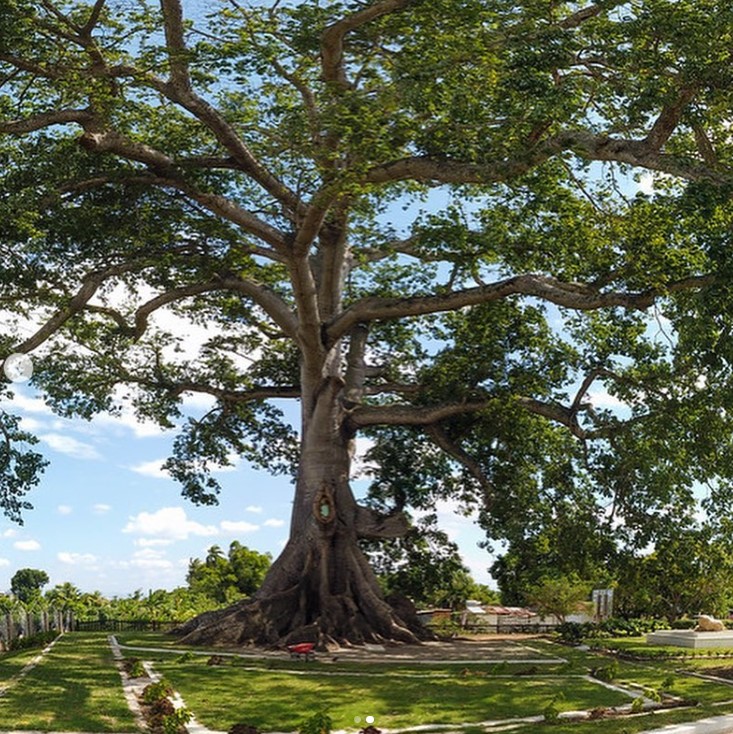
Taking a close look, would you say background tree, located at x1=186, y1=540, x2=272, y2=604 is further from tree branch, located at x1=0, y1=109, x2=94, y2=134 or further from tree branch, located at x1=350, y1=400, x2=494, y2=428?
tree branch, located at x1=0, y1=109, x2=94, y2=134

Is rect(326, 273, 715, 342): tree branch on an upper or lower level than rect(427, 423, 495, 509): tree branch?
upper

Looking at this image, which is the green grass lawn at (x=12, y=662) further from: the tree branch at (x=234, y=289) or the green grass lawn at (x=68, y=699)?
the tree branch at (x=234, y=289)

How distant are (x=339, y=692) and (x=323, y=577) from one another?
8437 millimetres

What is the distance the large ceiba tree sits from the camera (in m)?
14.6

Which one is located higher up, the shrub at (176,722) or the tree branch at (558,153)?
the tree branch at (558,153)

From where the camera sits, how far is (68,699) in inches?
455

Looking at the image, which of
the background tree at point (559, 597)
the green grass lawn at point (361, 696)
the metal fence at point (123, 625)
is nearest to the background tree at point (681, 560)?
the green grass lawn at point (361, 696)

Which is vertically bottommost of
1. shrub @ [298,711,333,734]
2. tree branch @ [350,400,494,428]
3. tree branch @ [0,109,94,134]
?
shrub @ [298,711,333,734]

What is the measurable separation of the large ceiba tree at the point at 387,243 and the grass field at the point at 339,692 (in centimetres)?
388

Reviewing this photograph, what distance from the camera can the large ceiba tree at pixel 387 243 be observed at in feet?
48.0

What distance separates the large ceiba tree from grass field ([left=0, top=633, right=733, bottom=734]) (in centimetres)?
388

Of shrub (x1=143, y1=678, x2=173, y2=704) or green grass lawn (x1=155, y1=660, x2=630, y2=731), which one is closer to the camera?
green grass lawn (x1=155, y1=660, x2=630, y2=731)

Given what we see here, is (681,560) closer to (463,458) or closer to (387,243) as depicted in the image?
(463,458)

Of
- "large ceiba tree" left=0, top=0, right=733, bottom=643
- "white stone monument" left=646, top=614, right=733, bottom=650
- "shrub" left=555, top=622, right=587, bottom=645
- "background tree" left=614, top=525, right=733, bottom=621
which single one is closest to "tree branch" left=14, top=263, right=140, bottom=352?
"large ceiba tree" left=0, top=0, right=733, bottom=643
